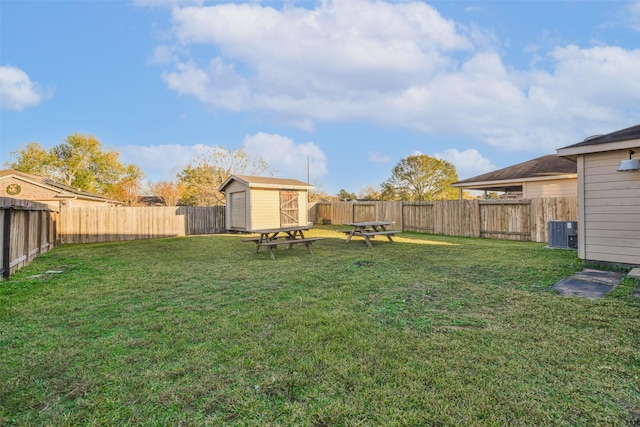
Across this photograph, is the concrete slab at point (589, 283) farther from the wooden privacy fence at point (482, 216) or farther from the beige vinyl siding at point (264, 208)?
the beige vinyl siding at point (264, 208)

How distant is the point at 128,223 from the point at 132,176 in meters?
23.4

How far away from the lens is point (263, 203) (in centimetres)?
1521

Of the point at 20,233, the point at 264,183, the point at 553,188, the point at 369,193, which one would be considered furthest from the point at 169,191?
the point at 553,188

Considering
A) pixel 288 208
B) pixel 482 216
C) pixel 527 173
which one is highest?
pixel 527 173

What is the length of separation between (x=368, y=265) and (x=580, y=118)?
14.4m

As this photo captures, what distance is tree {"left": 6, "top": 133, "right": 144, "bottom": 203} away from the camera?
29.8 meters

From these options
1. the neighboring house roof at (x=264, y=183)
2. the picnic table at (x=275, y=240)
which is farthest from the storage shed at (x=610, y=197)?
the neighboring house roof at (x=264, y=183)

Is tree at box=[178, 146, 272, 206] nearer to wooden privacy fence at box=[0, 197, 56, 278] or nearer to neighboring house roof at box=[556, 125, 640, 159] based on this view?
wooden privacy fence at box=[0, 197, 56, 278]

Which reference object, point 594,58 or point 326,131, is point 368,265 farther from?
point 326,131

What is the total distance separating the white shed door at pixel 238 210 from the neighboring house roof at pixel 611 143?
1258cm

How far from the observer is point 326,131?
22406 mm

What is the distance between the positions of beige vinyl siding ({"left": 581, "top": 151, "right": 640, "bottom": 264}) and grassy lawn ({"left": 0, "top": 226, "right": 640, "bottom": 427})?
60.1 inches

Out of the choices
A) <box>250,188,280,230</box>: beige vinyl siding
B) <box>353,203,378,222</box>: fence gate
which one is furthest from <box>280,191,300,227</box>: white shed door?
<box>353,203,378,222</box>: fence gate

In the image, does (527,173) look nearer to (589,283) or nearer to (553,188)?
(553,188)
